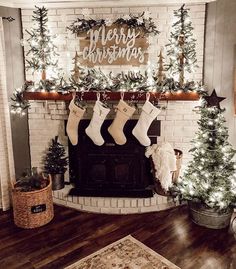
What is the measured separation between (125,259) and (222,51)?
2.39 meters

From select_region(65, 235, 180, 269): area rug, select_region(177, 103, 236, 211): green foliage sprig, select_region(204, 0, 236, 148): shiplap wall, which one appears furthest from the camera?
select_region(204, 0, 236, 148): shiplap wall

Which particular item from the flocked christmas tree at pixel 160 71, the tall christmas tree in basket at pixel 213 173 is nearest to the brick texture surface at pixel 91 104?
the flocked christmas tree at pixel 160 71

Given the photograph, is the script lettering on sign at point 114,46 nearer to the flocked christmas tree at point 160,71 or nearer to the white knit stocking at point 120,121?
the flocked christmas tree at point 160,71

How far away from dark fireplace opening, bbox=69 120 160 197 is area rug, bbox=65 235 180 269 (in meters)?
0.81

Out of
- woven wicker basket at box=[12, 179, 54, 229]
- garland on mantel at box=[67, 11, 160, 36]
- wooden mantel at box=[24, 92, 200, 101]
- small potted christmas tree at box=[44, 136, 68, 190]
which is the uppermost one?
garland on mantel at box=[67, 11, 160, 36]

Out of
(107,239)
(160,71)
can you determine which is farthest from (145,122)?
(107,239)

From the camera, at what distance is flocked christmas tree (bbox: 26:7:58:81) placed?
352 centimetres

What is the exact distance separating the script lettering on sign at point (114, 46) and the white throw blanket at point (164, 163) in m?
1.06

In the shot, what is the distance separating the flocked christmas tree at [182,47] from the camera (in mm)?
3389

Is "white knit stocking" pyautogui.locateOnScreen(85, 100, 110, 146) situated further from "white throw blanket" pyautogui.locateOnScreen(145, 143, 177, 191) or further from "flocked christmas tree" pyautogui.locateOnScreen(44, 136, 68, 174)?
"white throw blanket" pyautogui.locateOnScreen(145, 143, 177, 191)

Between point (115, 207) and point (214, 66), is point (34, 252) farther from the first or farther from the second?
point (214, 66)

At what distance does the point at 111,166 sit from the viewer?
366 centimetres

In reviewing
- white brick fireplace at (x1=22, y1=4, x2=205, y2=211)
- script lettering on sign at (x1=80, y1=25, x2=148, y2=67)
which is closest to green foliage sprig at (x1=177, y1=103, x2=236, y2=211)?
white brick fireplace at (x1=22, y1=4, x2=205, y2=211)

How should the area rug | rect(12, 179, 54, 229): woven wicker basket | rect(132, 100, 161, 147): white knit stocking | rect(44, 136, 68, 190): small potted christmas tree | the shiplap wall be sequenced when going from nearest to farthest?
the area rug
rect(12, 179, 54, 229): woven wicker basket
the shiplap wall
rect(132, 100, 161, 147): white knit stocking
rect(44, 136, 68, 190): small potted christmas tree
